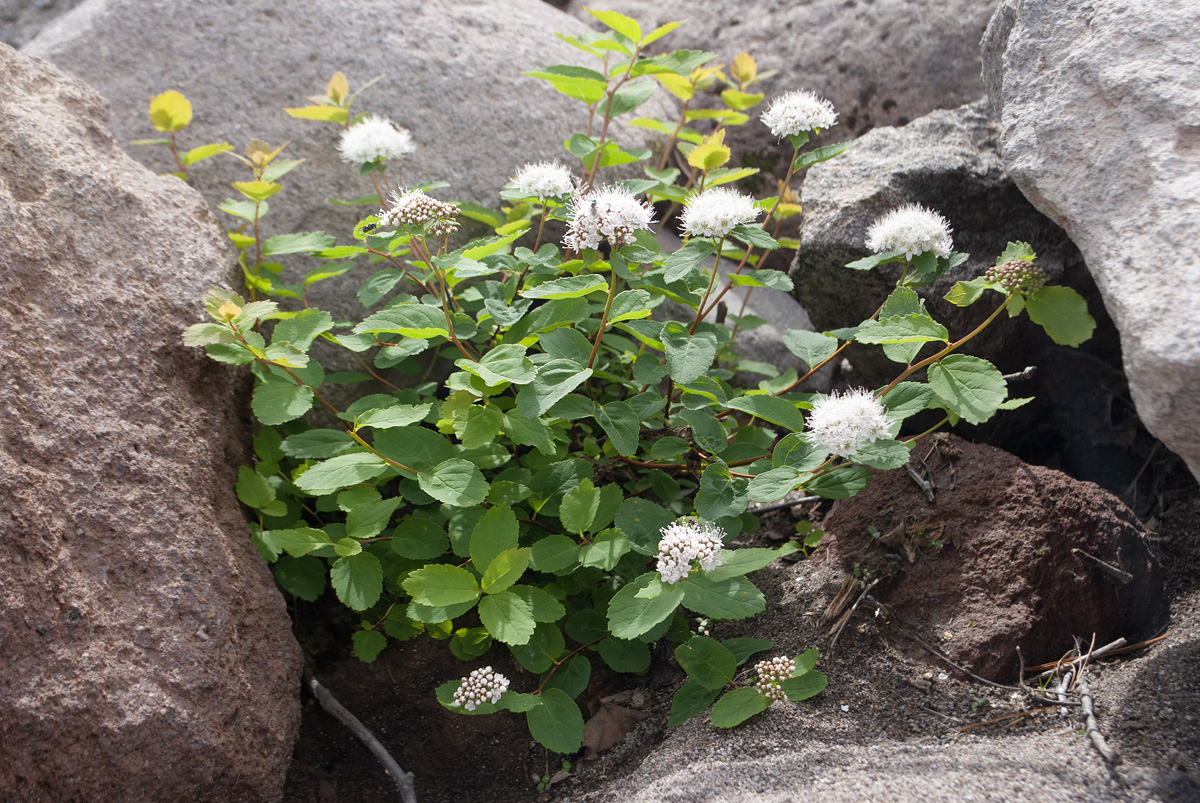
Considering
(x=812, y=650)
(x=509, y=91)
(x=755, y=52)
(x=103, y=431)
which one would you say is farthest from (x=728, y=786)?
(x=755, y=52)

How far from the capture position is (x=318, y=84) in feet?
9.52

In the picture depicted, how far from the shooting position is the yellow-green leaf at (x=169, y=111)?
7.93 feet

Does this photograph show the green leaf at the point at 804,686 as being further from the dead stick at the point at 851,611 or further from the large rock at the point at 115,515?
the large rock at the point at 115,515

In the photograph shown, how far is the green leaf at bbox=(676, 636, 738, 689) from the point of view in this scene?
5.74ft

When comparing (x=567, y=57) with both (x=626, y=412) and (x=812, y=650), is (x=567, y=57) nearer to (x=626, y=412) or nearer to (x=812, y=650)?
(x=626, y=412)

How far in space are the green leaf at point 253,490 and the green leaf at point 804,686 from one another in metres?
1.39

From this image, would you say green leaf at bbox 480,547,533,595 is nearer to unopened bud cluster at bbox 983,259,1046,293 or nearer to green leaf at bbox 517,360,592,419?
green leaf at bbox 517,360,592,419

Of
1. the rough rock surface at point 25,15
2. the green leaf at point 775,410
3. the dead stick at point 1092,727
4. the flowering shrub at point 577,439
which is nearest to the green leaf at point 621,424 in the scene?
the flowering shrub at point 577,439

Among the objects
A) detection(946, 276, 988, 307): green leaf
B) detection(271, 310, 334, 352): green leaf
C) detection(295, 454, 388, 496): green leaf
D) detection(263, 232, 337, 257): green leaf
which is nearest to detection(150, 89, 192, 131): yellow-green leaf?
detection(263, 232, 337, 257): green leaf

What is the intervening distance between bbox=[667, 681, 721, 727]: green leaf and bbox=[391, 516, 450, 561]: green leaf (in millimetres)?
690

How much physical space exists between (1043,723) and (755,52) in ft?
9.15

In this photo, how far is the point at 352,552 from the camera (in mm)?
1922

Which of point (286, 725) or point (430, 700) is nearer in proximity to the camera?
point (286, 725)

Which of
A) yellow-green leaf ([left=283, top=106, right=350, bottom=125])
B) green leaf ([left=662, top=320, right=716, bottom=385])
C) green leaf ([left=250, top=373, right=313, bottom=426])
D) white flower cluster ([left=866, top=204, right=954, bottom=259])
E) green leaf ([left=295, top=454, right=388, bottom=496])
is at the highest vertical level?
white flower cluster ([left=866, top=204, right=954, bottom=259])
